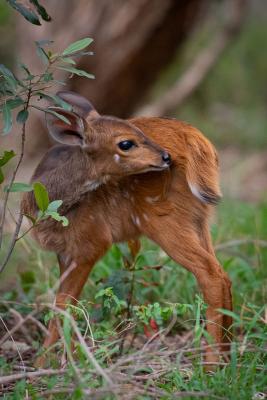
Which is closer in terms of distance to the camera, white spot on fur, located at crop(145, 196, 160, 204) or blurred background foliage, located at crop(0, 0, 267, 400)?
white spot on fur, located at crop(145, 196, 160, 204)

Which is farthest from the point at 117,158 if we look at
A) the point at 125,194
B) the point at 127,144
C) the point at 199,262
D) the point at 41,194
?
the point at 41,194

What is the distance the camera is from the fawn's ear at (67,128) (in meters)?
4.85

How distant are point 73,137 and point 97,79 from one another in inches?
194

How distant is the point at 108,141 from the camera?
15.9ft

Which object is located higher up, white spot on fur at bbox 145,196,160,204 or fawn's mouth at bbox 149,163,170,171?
fawn's mouth at bbox 149,163,170,171

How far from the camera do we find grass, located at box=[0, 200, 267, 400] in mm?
3512

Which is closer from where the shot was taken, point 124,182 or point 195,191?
point 195,191

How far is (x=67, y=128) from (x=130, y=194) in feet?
1.91

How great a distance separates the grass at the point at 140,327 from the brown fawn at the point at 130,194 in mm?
209

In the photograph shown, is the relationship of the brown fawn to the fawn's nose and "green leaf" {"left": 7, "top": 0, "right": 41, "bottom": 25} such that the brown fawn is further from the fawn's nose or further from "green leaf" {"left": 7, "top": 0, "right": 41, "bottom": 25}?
"green leaf" {"left": 7, "top": 0, "right": 41, "bottom": 25}

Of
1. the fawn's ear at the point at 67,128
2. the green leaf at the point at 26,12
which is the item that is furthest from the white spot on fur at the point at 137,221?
the green leaf at the point at 26,12

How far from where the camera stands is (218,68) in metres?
15.1

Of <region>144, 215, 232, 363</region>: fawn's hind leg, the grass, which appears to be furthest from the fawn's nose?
the grass

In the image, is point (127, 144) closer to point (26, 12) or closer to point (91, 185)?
point (91, 185)
